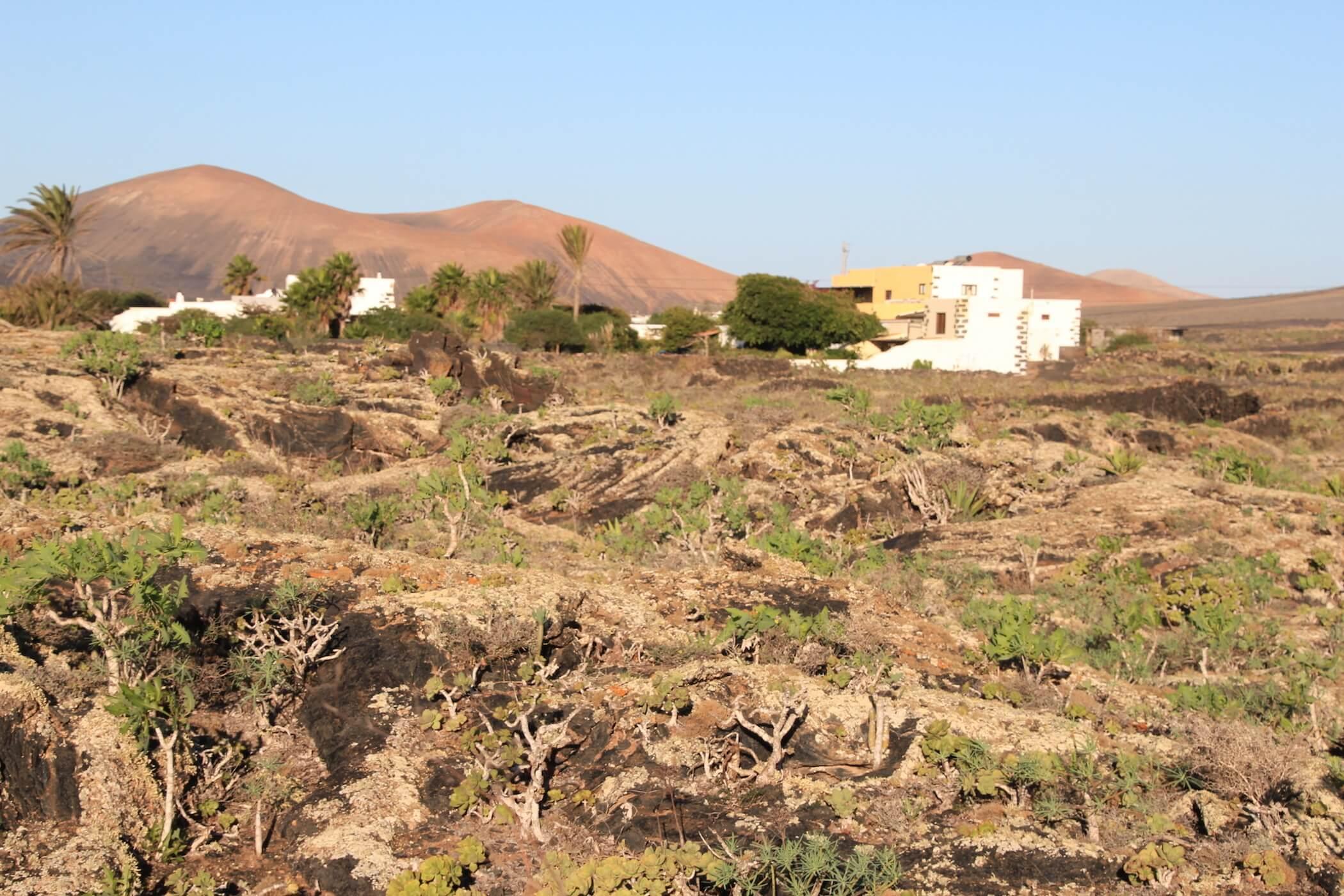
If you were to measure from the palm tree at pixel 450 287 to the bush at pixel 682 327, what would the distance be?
9.27m

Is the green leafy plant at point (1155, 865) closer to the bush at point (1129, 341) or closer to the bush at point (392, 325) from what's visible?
the bush at point (392, 325)

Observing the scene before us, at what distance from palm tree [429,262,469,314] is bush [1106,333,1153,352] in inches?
1215

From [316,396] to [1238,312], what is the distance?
12209 cm

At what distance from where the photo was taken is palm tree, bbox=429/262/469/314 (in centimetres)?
Answer: 5394

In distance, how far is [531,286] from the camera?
6019 cm

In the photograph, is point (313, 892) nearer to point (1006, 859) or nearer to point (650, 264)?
point (1006, 859)

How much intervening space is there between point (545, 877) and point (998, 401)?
2554 centimetres

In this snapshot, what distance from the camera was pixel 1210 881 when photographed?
6055 millimetres

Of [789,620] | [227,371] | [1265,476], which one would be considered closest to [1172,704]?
[789,620]

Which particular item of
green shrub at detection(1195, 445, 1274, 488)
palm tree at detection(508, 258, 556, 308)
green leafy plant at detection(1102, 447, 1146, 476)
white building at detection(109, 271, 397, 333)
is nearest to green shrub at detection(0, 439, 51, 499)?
green leafy plant at detection(1102, 447, 1146, 476)

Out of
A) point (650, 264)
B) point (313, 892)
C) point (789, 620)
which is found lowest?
point (313, 892)

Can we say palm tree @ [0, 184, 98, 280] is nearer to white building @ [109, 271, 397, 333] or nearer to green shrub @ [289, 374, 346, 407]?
white building @ [109, 271, 397, 333]

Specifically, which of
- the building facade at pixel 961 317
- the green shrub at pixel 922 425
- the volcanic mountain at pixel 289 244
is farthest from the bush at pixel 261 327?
the volcanic mountain at pixel 289 244

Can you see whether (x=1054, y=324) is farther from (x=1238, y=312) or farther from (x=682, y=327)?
(x=1238, y=312)
